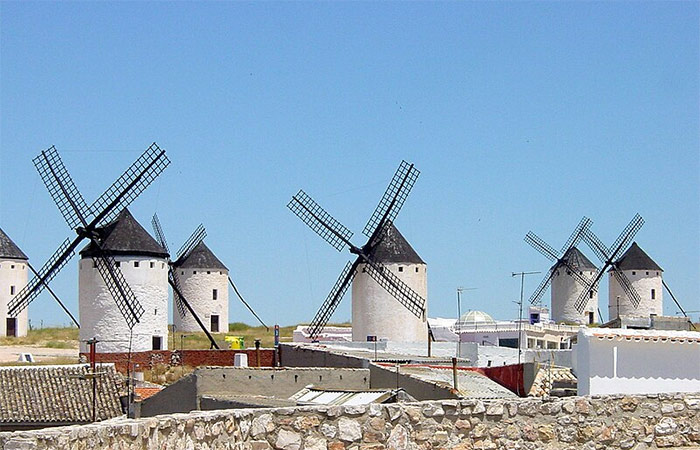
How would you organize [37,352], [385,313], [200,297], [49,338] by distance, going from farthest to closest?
[200,297], [49,338], [37,352], [385,313]

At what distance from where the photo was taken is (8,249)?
55781 mm

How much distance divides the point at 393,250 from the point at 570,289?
970 inches

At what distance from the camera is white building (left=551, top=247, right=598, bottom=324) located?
64312mm

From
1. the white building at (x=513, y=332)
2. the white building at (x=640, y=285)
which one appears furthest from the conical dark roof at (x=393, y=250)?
the white building at (x=640, y=285)

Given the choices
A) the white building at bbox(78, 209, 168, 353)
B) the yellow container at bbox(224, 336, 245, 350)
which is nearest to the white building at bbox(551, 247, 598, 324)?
the yellow container at bbox(224, 336, 245, 350)

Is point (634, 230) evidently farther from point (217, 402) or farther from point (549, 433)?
point (549, 433)

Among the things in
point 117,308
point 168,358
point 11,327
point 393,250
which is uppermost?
point 393,250

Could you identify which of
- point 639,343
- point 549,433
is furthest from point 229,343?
point 549,433

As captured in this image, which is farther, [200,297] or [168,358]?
[200,297]

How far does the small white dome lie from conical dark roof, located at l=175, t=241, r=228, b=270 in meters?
11.7

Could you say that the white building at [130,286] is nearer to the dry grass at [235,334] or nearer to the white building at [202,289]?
the dry grass at [235,334]

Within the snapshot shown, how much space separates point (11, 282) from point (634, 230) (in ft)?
109

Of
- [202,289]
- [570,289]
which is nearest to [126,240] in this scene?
[202,289]

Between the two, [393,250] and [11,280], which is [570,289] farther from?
[11,280]
